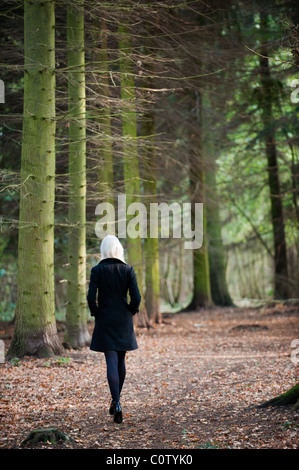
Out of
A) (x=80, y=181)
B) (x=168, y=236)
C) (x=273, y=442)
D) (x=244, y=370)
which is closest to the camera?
(x=273, y=442)

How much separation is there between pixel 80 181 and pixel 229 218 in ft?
52.2

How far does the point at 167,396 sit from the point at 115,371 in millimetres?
1691

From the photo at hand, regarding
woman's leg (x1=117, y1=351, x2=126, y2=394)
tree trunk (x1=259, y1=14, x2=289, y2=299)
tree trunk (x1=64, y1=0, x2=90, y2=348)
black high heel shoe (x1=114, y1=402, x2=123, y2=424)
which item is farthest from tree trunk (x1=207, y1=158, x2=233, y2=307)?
black high heel shoe (x1=114, y1=402, x2=123, y2=424)

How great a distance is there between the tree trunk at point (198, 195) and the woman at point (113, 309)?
1063 centimetres

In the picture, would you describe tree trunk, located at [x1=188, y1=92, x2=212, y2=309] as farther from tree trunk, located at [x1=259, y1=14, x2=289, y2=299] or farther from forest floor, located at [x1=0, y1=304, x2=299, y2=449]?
forest floor, located at [x1=0, y1=304, x2=299, y2=449]

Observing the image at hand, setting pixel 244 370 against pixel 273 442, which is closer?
pixel 273 442

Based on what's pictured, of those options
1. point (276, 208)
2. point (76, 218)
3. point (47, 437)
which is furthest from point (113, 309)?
point (276, 208)

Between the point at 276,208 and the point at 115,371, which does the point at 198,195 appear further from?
the point at 115,371

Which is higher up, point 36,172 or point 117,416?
point 36,172

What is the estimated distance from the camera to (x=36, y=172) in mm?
8781

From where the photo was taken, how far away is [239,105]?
1739 cm

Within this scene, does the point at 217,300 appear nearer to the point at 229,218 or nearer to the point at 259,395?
the point at 229,218
